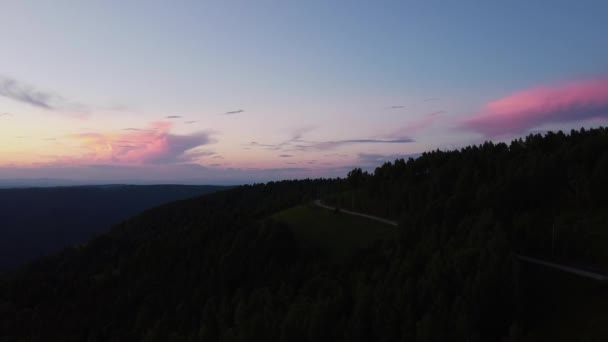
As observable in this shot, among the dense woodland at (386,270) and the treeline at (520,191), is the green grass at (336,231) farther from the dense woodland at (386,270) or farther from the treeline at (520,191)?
the treeline at (520,191)

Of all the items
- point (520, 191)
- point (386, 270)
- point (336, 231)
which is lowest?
point (386, 270)

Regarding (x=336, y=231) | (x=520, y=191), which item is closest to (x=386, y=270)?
(x=520, y=191)

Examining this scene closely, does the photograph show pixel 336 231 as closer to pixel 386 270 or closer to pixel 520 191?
pixel 386 270

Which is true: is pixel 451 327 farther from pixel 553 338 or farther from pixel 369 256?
pixel 369 256

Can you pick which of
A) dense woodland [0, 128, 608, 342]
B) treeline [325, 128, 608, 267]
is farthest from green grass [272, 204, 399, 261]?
treeline [325, 128, 608, 267]

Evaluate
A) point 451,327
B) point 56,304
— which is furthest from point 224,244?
point 451,327

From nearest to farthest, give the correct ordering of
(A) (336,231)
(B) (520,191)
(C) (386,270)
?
(C) (386,270) → (B) (520,191) → (A) (336,231)

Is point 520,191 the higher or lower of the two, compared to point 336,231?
higher
